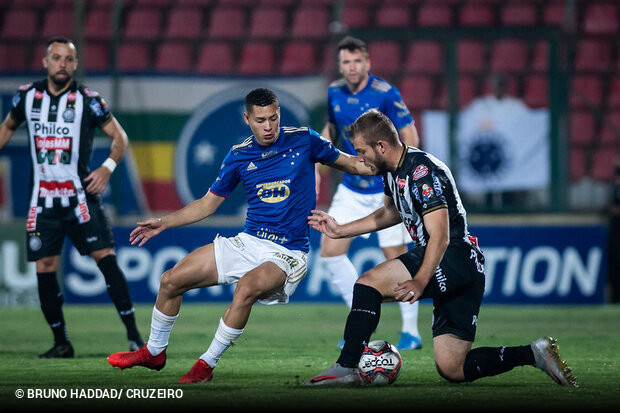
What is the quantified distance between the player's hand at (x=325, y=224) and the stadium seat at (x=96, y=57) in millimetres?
5397

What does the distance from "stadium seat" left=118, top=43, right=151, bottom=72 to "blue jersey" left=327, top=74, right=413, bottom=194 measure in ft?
11.8

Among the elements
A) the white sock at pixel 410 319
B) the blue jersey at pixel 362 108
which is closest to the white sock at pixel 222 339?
the white sock at pixel 410 319

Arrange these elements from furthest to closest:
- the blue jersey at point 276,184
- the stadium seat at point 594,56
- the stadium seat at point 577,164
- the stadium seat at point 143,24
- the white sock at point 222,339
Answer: the stadium seat at point 594,56, the stadium seat at point 143,24, the stadium seat at point 577,164, the blue jersey at point 276,184, the white sock at point 222,339

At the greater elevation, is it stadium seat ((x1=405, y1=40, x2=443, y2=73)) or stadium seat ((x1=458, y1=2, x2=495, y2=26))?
stadium seat ((x1=458, y1=2, x2=495, y2=26))

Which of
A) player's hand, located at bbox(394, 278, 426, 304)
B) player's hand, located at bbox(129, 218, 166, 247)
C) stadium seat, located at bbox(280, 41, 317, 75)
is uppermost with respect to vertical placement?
stadium seat, located at bbox(280, 41, 317, 75)

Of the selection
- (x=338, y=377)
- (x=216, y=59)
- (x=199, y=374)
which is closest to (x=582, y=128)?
(x=216, y=59)

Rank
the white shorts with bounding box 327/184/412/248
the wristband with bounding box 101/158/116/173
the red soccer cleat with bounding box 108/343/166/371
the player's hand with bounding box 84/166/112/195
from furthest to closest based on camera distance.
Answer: the white shorts with bounding box 327/184/412/248, the wristband with bounding box 101/158/116/173, the player's hand with bounding box 84/166/112/195, the red soccer cleat with bounding box 108/343/166/371

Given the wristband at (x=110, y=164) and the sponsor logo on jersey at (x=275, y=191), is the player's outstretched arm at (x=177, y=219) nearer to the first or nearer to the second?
the sponsor logo on jersey at (x=275, y=191)

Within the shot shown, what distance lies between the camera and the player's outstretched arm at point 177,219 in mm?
5691

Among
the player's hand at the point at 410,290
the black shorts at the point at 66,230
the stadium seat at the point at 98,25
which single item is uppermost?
the stadium seat at the point at 98,25

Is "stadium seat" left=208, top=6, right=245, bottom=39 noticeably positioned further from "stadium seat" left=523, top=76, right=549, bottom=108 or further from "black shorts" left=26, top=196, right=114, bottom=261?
"black shorts" left=26, top=196, right=114, bottom=261

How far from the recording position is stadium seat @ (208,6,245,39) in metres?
11.1

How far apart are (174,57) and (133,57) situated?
1.51 feet

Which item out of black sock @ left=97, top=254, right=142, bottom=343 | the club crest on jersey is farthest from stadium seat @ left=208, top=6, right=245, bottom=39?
the club crest on jersey
